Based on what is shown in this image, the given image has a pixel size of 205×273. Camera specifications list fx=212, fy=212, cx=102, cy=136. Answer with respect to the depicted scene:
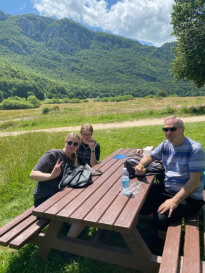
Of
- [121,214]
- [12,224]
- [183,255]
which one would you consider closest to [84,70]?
[12,224]

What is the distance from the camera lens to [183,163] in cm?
251

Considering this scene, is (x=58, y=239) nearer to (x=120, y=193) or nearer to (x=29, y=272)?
(x=29, y=272)

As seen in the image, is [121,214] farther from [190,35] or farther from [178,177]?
[190,35]

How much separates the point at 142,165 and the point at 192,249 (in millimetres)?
1250

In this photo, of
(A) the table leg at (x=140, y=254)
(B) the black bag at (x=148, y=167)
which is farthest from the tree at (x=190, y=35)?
(A) the table leg at (x=140, y=254)

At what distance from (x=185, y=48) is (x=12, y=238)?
62.0ft

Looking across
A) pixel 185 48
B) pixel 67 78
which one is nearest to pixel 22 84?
pixel 67 78

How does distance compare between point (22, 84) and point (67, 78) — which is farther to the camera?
point (67, 78)

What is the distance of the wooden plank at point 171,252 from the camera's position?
5.62ft

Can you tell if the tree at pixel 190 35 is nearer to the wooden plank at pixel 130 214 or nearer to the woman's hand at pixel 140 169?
the woman's hand at pixel 140 169

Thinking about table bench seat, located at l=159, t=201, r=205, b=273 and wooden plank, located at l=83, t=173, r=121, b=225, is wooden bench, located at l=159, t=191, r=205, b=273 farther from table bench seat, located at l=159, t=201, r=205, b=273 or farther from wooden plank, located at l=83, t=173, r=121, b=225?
wooden plank, located at l=83, t=173, r=121, b=225

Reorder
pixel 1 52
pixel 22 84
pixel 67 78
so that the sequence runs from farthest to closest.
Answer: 1. pixel 1 52
2. pixel 67 78
3. pixel 22 84

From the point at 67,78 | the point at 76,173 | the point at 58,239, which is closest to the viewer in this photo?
the point at 58,239

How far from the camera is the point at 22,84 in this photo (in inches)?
3629
